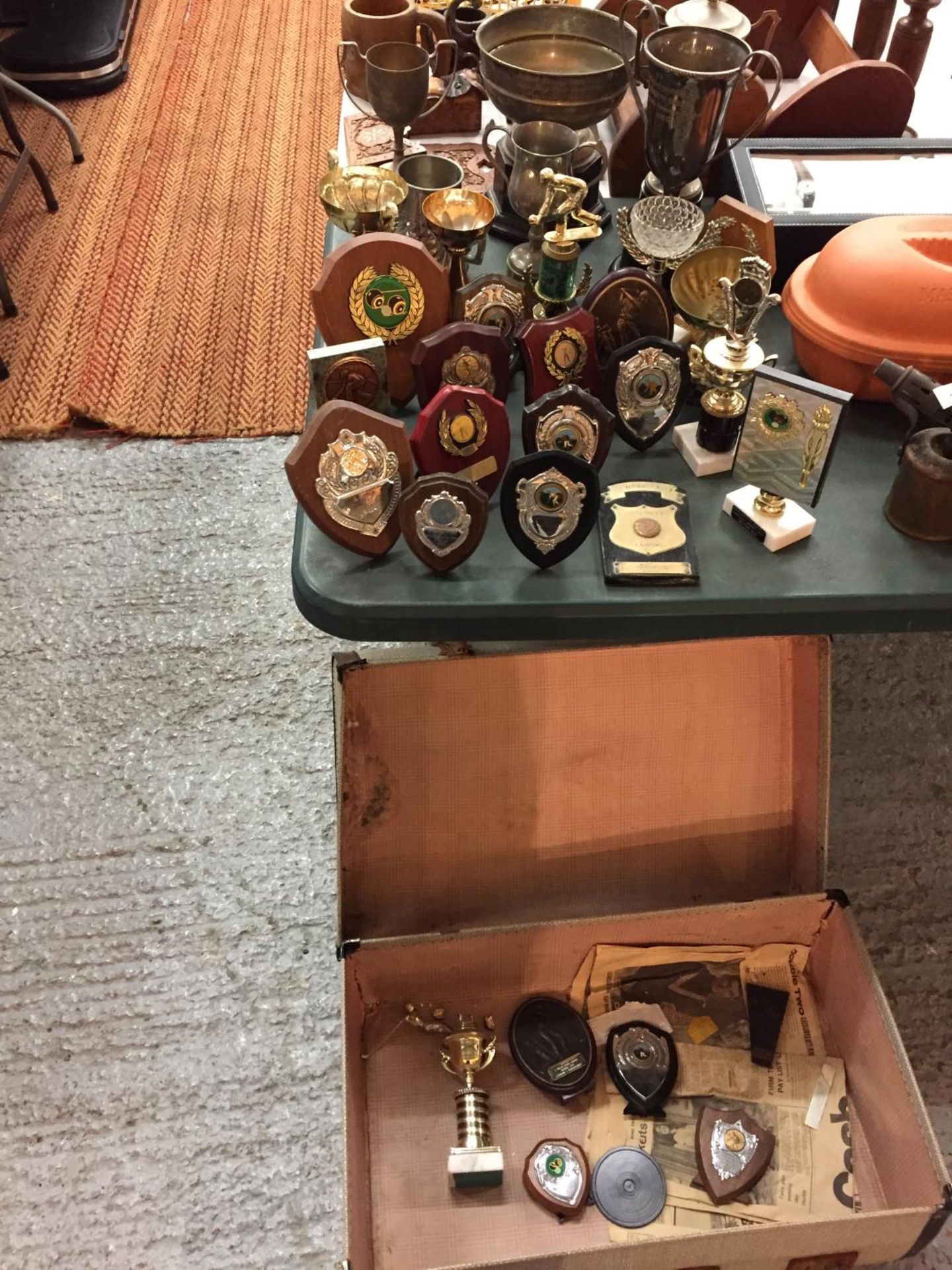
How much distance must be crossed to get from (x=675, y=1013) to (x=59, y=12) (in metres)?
3.10

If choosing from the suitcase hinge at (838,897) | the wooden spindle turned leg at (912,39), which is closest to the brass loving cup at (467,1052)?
the suitcase hinge at (838,897)

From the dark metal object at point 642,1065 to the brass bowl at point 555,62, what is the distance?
108 centimetres

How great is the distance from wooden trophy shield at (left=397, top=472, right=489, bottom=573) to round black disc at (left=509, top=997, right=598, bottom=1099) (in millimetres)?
518

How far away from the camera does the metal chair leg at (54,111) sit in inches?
89.2

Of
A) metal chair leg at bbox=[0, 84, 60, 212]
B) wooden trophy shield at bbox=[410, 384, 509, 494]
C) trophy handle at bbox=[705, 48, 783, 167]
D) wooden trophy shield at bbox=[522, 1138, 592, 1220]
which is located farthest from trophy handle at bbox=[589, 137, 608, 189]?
metal chair leg at bbox=[0, 84, 60, 212]

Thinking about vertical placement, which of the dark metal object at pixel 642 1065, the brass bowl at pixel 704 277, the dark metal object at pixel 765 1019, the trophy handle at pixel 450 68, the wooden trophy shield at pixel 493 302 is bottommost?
the dark metal object at pixel 642 1065

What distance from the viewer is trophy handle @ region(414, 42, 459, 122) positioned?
1.32 m

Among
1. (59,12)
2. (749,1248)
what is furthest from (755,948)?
(59,12)

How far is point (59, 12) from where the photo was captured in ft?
9.10

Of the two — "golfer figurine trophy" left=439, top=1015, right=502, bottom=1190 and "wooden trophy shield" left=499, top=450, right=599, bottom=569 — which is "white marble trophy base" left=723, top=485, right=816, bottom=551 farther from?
"golfer figurine trophy" left=439, top=1015, right=502, bottom=1190

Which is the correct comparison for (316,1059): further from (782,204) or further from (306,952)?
(782,204)

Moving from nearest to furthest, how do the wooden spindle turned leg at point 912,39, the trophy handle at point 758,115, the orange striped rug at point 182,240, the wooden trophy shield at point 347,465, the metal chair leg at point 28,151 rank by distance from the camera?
1. the wooden trophy shield at point 347,465
2. the trophy handle at point 758,115
3. the wooden spindle turned leg at point 912,39
4. the orange striped rug at point 182,240
5. the metal chair leg at point 28,151

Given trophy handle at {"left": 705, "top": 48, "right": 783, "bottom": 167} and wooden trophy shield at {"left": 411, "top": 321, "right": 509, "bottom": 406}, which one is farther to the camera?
trophy handle at {"left": 705, "top": 48, "right": 783, "bottom": 167}

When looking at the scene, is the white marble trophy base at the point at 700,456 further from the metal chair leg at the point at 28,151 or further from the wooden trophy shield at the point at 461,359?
the metal chair leg at the point at 28,151
